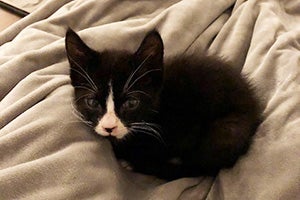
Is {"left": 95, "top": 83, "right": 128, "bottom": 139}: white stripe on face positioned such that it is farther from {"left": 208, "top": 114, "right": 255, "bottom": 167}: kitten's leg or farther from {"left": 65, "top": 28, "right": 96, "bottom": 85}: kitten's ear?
{"left": 208, "top": 114, "right": 255, "bottom": 167}: kitten's leg

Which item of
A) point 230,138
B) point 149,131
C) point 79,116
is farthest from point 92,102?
point 230,138

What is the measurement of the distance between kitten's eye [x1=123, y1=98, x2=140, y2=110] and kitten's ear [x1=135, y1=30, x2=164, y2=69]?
11 cm

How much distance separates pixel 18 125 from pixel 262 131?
0.71 metres

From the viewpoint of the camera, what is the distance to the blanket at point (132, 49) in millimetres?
1082

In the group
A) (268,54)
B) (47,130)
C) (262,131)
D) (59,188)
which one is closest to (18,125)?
(47,130)

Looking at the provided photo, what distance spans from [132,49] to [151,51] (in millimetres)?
411

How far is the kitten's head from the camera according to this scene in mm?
1147

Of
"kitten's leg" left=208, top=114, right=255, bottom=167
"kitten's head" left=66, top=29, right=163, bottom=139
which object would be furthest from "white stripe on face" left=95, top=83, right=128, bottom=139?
"kitten's leg" left=208, top=114, right=255, bottom=167

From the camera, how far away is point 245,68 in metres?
1.47

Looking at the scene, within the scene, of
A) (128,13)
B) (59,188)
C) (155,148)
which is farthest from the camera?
(128,13)

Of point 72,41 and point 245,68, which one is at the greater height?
point 72,41

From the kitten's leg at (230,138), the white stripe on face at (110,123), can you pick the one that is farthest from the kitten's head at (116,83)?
the kitten's leg at (230,138)

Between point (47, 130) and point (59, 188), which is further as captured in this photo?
point (47, 130)

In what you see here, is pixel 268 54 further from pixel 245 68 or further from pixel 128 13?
pixel 128 13
